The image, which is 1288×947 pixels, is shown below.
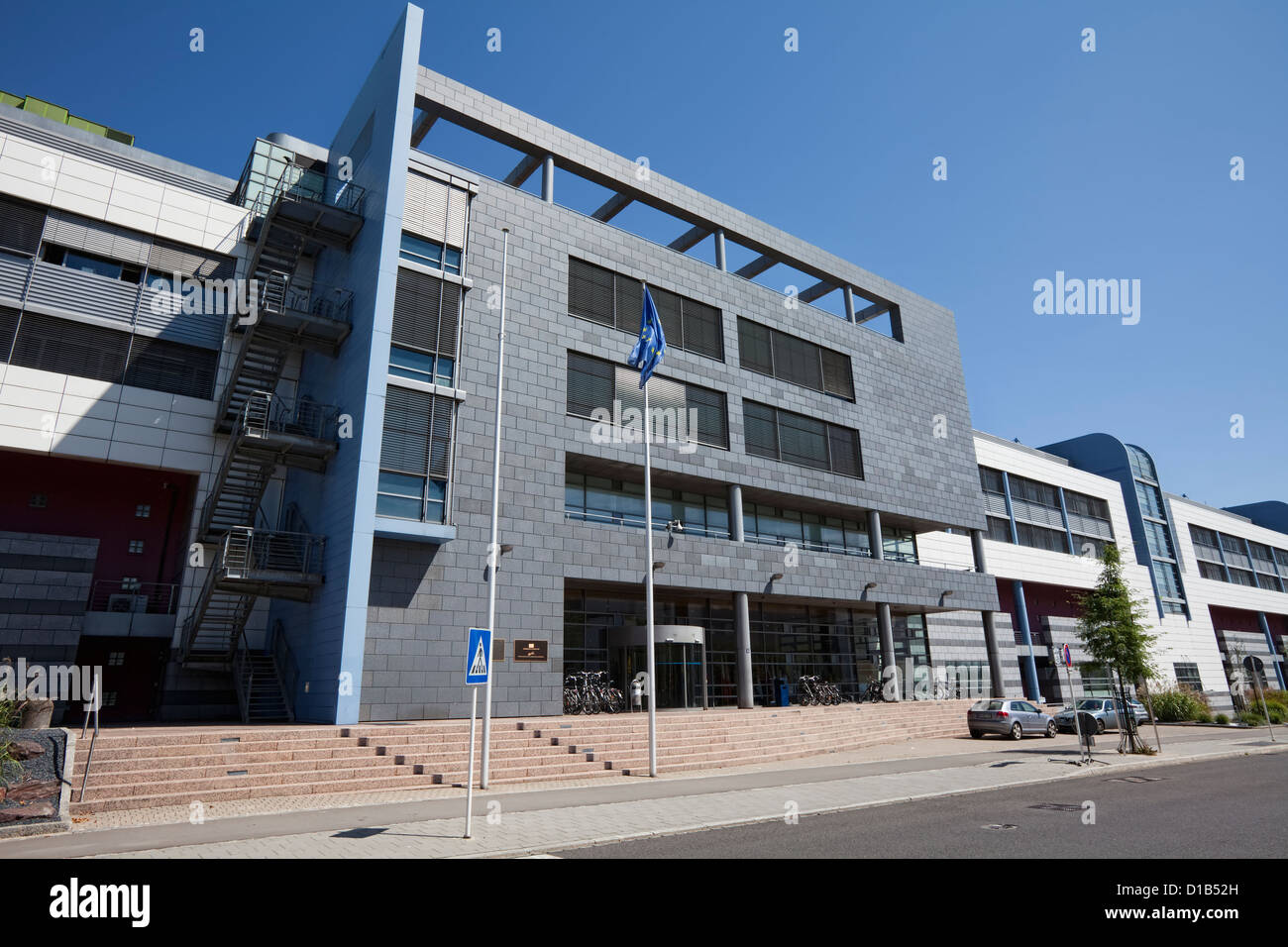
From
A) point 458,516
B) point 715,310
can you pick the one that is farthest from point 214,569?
point 715,310

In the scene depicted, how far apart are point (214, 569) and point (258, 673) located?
210 inches

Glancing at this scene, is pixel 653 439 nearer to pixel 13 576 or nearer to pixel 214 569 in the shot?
pixel 214 569

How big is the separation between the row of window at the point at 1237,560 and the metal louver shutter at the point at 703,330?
204 feet

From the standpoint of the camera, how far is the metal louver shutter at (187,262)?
25.5m

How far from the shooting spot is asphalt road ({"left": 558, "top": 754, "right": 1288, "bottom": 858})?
29.3 ft

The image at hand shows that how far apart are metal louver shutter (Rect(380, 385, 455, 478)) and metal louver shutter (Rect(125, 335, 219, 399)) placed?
25.6 feet

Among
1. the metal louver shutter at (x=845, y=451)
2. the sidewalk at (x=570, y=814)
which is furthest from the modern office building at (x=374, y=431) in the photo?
the sidewalk at (x=570, y=814)

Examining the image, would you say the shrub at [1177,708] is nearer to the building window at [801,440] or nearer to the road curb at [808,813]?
the building window at [801,440]

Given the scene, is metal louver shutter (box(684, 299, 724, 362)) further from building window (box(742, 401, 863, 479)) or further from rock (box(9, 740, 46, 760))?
rock (box(9, 740, 46, 760))

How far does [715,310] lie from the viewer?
33.8m

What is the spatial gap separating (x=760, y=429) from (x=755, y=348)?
163 inches

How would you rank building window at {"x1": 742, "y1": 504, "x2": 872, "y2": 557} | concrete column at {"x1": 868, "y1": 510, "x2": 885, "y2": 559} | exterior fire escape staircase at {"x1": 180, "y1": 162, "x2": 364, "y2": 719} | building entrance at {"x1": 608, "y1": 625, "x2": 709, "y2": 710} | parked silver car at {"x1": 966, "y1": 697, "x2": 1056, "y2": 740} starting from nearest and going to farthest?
exterior fire escape staircase at {"x1": 180, "y1": 162, "x2": 364, "y2": 719} → building entrance at {"x1": 608, "y1": 625, "x2": 709, "y2": 710} → parked silver car at {"x1": 966, "y1": 697, "x2": 1056, "y2": 740} → building window at {"x1": 742, "y1": 504, "x2": 872, "y2": 557} → concrete column at {"x1": 868, "y1": 510, "x2": 885, "y2": 559}

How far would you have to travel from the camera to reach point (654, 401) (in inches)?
1183

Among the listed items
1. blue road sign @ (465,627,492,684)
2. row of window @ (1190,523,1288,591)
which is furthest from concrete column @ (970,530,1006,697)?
row of window @ (1190,523,1288,591)
